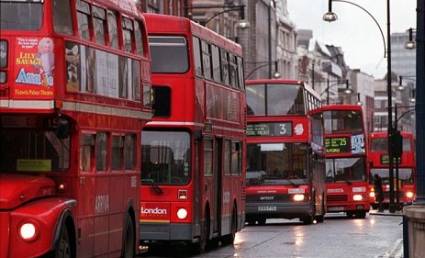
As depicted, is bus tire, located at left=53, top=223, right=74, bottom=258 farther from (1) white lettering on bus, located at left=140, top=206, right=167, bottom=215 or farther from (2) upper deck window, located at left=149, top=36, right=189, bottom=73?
(2) upper deck window, located at left=149, top=36, right=189, bottom=73

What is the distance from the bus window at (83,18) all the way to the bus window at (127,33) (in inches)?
89.1

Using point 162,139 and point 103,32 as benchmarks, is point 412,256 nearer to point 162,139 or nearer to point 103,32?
point 103,32

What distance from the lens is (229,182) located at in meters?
25.8

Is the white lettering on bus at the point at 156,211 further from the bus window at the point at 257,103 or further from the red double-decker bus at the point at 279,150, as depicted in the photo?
the bus window at the point at 257,103

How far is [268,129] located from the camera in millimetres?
36281

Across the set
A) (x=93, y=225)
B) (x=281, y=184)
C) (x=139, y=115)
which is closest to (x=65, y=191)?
(x=93, y=225)

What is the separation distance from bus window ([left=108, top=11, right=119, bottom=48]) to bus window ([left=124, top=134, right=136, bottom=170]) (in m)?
1.51

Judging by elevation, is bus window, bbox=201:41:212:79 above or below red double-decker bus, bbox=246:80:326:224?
above

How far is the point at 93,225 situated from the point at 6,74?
309cm

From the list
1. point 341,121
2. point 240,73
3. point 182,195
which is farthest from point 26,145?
point 341,121

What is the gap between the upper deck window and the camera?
70.4 ft

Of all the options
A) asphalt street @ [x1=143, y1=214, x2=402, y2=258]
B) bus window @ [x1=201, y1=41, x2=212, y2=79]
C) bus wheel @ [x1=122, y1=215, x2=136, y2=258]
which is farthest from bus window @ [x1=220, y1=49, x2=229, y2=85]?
bus wheel @ [x1=122, y1=215, x2=136, y2=258]

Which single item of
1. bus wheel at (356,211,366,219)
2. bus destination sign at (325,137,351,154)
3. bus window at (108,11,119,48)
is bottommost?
bus wheel at (356,211,366,219)

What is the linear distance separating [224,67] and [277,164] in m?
11.7
